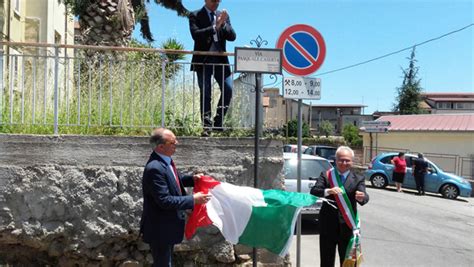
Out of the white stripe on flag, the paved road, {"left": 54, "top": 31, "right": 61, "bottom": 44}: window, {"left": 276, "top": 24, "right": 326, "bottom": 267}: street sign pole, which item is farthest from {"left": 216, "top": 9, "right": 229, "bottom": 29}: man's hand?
{"left": 54, "top": 31, "right": 61, "bottom": 44}: window

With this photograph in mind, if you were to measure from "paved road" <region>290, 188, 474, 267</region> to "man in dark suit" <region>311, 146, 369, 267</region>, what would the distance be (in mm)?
2519

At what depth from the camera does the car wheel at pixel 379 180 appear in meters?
23.2

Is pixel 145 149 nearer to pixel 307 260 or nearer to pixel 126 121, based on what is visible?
pixel 126 121

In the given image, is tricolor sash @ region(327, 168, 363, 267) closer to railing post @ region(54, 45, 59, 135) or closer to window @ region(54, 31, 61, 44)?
railing post @ region(54, 45, 59, 135)

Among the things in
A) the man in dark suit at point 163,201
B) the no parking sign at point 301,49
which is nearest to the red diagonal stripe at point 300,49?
the no parking sign at point 301,49

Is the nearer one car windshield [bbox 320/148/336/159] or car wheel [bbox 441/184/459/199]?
car wheel [bbox 441/184/459/199]

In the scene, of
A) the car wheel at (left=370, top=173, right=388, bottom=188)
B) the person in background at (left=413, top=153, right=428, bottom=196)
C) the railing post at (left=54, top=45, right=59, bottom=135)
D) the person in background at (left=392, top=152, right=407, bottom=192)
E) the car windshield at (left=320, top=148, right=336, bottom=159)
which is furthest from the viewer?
the car windshield at (left=320, top=148, right=336, bottom=159)

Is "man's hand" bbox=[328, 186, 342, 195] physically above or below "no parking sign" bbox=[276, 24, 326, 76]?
below

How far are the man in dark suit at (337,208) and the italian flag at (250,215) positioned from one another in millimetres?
280

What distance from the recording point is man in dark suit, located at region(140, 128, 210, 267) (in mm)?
4453

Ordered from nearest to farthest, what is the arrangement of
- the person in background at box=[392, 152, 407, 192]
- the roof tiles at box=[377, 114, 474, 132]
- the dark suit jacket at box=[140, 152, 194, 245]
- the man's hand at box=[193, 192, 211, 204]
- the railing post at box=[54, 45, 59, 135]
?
the dark suit jacket at box=[140, 152, 194, 245]
the man's hand at box=[193, 192, 211, 204]
the railing post at box=[54, 45, 59, 135]
the person in background at box=[392, 152, 407, 192]
the roof tiles at box=[377, 114, 474, 132]

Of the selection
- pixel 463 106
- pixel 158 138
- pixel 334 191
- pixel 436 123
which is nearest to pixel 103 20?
pixel 158 138

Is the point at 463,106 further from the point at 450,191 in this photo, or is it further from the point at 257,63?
the point at 257,63

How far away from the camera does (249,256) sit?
6.45 m
